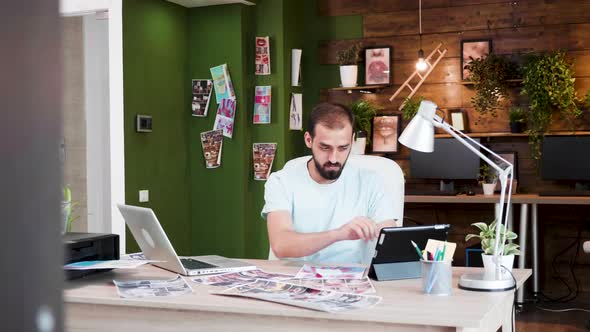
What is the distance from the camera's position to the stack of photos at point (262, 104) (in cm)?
603

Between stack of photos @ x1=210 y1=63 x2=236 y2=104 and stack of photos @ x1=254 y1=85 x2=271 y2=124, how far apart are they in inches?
8.9

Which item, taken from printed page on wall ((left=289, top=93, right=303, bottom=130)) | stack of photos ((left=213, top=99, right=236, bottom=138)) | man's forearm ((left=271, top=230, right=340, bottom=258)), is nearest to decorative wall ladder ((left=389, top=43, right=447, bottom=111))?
printed page on wall ((left=289, top=93, right=303, bottom=130))

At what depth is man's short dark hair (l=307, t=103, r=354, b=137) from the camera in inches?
114

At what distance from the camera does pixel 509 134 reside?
19.2 feet

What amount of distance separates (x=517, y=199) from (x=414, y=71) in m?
1.39

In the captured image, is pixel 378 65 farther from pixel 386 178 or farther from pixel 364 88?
pixel 386 178

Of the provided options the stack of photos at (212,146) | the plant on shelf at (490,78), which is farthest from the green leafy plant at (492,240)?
the stack of photos at (212,146)

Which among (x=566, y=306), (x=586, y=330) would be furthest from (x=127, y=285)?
(x=566, y=306)

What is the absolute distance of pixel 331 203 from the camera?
289 centimetres

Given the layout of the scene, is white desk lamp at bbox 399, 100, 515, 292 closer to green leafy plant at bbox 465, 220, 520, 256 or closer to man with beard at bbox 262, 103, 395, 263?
green leafy plant at bbox 465, 220, 520, 256

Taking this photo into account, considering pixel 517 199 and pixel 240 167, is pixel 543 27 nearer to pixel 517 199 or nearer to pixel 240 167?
pixel 517 199

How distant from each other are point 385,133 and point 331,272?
13.0ft

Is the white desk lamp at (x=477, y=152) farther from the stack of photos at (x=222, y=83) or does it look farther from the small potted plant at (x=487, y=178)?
the stack of photos at (x=222, y=83)

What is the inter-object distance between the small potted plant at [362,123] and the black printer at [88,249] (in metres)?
3.64
